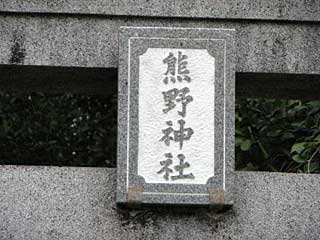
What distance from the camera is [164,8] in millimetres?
3889

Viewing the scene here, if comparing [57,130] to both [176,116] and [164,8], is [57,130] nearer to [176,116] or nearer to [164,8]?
[164,8]

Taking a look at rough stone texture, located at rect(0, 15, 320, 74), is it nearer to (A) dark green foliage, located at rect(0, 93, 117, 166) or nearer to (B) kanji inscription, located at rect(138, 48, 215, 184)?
(B) kanji inscription, located at rect(138, 48, 215, 184)

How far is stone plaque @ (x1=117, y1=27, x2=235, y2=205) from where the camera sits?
3662mm

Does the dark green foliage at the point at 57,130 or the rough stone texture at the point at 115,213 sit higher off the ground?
the dark green foliage at the point at 57,130

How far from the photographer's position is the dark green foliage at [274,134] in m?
6.24

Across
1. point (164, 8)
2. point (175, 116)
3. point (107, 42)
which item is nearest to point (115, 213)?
point (175, 116)

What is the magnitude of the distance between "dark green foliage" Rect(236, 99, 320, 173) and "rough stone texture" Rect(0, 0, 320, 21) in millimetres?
2193

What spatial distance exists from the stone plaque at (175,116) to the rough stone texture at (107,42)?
0.13 m

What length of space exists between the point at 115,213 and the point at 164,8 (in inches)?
35.0

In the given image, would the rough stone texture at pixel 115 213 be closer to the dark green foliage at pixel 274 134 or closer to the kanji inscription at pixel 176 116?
the kanji inscription at pixel 176 116

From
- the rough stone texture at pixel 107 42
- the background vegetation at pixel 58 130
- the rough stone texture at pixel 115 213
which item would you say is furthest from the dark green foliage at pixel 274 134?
the rough stone texture at pixel 115 213

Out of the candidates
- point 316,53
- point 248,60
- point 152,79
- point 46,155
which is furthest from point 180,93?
point 46,155

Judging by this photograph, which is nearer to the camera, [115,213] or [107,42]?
[115,213]

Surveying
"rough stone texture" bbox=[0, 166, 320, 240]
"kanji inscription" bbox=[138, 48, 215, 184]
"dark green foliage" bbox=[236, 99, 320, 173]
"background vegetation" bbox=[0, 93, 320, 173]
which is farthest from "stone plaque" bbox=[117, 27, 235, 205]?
"background vegetation" bbox=[0, 93, 320, 173]
